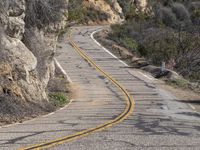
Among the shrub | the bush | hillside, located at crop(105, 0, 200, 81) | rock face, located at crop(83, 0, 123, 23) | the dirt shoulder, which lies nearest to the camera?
the shrub

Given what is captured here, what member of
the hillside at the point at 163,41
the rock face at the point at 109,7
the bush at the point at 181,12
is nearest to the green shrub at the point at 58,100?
the hillside at the point at 163,41

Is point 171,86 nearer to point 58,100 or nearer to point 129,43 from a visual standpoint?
point 58,100

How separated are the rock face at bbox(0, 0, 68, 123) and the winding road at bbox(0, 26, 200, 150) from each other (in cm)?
141

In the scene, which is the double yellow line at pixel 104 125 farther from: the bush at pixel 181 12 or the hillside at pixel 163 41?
the bush at pixel 181 12

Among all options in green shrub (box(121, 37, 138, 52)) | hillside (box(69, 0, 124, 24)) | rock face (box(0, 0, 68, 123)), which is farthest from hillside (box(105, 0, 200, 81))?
rock face (box(0, 0, 68, 123))

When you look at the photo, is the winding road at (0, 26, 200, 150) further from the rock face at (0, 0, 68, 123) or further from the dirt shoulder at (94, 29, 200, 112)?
the rock face at (0, 0, 68, 123)

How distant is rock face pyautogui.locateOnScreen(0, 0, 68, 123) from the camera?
1658cm

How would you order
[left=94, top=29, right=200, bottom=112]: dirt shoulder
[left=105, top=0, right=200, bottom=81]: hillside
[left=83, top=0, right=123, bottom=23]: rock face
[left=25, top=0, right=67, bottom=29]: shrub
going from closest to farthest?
[left=25, top=0, right=67, bottom=29]: shrub → [left=94, top=29, right=200, bottom=112]: dirt shoulder → [left=105, top=0, right=200, bottom=81]: hillside → [left=83, top=0, right=123, bottom=23]: rock face

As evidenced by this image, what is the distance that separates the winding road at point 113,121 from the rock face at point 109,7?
4623cm

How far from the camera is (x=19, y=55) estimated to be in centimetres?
1772

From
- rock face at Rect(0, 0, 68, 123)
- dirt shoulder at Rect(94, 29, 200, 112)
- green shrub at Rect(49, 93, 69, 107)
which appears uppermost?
rock face at Rect(0, 0, 68, 123)

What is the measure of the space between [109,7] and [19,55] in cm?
6280

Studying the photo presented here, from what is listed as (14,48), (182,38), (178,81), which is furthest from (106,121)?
(182,38)

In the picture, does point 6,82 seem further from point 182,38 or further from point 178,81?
point 182,38
